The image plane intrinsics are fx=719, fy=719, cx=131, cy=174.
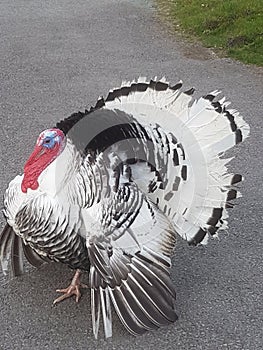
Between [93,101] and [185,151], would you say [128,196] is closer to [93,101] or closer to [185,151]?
[185,151]

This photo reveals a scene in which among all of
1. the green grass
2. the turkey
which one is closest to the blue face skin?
the turkey

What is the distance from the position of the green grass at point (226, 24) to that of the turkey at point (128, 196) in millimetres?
4163

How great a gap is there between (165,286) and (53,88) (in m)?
4.20

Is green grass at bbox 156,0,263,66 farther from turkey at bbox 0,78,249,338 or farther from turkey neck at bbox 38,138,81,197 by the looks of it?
turkey neck at bbox 38,138,81,197

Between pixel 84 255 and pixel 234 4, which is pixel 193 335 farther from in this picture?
pixel 234 4

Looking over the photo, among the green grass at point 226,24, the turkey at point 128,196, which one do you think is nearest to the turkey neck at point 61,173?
the turkey at point 128,196

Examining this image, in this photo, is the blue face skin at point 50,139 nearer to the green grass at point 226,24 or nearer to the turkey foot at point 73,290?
the turkey foot at point 73,290

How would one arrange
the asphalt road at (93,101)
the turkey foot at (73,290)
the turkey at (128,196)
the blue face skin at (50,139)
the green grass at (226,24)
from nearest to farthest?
the turkey at (128,196) < the blue face skin at (50,139) < the asphalt road at (93,101) < the turkey foot at (73,290) < the green grass at (226,24)

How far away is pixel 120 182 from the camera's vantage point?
3.72 meters

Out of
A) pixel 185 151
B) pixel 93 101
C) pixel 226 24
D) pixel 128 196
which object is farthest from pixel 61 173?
pixel 226 24

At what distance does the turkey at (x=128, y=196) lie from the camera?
3662 millimetres

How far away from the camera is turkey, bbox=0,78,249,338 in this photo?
12.0ft

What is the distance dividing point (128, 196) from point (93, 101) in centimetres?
352

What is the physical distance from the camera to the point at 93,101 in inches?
280
